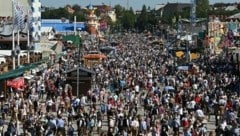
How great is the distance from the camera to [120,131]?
20.4 meters

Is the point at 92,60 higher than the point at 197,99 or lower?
lower

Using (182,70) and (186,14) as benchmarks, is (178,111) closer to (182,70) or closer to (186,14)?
(182,70)

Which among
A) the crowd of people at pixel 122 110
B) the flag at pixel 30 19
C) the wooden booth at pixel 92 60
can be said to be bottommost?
the wooden booth at pixel 92 60

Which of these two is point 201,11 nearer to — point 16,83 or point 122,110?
point 16,83

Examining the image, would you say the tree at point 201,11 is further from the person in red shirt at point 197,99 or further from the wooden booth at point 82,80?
the person in red shirt at point 197,99

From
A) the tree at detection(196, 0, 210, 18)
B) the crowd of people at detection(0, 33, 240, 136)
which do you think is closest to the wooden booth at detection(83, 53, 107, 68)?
the crowd of people at detection(0, 33, 240, 136)

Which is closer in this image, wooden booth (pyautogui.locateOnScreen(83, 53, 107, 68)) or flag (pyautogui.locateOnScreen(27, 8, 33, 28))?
flag (pyautogui.locateOnScreen(27, 8, 33, 28))

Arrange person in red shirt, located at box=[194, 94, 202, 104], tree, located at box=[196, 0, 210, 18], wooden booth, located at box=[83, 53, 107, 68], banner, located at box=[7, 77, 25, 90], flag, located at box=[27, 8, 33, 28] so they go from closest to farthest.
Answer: person in red shirt, located at box=[194, 94, 202, 104] → banner, located at box=[7, 77, 25, 90] → flag, located at box=[27, 8, 33, 28] → wooden booth, located at box=[83, 53, 107, 68] → tree, located at box=[196, 0, 210, 18]

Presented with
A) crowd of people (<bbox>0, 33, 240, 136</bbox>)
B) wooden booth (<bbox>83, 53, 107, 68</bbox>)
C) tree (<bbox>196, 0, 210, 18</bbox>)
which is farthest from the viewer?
tree (<bbox>196, 0, 210, 18</bbox>)

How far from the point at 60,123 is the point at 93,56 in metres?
30.2

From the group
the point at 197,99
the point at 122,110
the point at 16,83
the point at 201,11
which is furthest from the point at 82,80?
the point at 201,11

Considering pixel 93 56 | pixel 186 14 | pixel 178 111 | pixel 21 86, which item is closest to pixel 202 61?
pixel 93 56

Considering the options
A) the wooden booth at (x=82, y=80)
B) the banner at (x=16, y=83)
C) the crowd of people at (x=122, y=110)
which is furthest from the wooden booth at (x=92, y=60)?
the banner at (x=16, y=83)

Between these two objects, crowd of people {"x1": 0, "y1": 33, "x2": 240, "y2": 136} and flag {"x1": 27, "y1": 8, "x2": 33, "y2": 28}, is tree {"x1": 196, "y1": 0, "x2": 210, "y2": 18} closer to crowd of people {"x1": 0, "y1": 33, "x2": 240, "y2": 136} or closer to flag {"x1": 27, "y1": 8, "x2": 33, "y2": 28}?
flag {"x1": 27, "y1": 8, "x2": 33, "y2": 28}
